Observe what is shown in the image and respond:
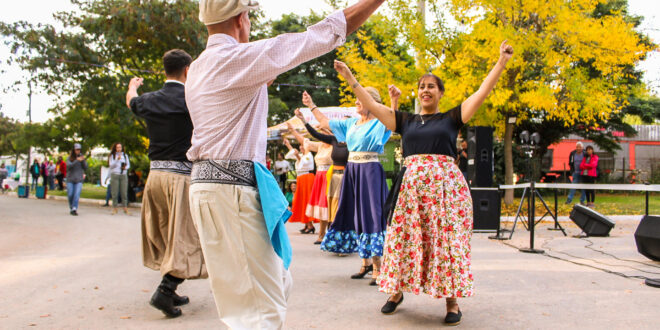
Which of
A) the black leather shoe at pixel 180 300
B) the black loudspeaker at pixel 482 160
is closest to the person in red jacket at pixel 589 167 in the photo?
the black loudspeaker at pixel 482 160

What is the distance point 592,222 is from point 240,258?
9.48 m

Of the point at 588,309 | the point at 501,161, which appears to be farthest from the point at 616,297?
the point at 501,161

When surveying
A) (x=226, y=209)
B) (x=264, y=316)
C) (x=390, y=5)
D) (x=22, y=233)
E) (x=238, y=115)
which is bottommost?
(x=22, y=233)

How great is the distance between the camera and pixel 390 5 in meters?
15.4

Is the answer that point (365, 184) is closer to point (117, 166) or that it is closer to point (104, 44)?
point (117, 166)

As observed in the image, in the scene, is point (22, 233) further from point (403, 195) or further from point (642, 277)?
point (642, 277)

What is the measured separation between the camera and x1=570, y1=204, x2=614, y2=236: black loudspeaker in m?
9.75

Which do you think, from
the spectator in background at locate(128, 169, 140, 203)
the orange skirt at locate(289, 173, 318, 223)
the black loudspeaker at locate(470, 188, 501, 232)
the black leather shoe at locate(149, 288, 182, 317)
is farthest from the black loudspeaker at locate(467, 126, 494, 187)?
the spectator in background at locate(128, 169, 140, 203)

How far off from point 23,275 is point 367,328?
14.4 ft

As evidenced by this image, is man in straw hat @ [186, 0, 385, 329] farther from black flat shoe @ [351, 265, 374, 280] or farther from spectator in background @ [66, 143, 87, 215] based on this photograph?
spectator in background @ [66, 143, 87, 215]

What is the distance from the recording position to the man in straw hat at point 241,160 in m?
2.11

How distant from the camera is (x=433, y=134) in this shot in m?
4.12

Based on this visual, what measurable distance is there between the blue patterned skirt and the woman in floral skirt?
1.21 meters

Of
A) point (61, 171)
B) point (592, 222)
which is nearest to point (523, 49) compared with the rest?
point (592, 222)
